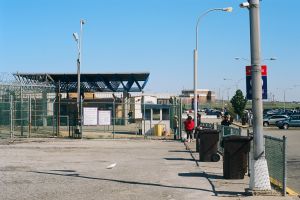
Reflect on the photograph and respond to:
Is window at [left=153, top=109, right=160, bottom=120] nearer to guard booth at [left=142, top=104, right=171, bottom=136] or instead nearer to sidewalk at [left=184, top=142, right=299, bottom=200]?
guard booth at [left=142, top=104, right=171, bottom=136]

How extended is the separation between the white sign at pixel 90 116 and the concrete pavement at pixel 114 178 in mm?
10799

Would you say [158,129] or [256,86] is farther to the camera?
[158,129]

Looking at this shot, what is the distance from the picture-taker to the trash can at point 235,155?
12.6 metres

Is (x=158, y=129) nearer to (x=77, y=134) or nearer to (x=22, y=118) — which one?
(x=77, y=134)

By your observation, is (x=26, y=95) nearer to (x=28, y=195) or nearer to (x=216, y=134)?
(x=216, y=134)

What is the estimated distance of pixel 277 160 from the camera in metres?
11.3

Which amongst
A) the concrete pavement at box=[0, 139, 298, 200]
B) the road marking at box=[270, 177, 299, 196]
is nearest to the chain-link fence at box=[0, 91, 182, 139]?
the concrete pavement at box=[0, 139, 298, 200]

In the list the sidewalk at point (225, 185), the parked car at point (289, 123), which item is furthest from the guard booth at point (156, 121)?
the parked car at point (289, 123)

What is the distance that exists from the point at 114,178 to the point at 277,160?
170 inches

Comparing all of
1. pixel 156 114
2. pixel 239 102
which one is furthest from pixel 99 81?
pixel 156 114

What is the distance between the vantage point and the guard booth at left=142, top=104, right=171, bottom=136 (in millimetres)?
34844

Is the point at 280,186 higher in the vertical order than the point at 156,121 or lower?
lower

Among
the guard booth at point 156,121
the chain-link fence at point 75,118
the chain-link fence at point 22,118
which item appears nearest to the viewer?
the chain-link fence at point 75,118

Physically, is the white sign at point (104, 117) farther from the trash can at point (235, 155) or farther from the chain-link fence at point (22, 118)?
the trash can at point (235, 155)
